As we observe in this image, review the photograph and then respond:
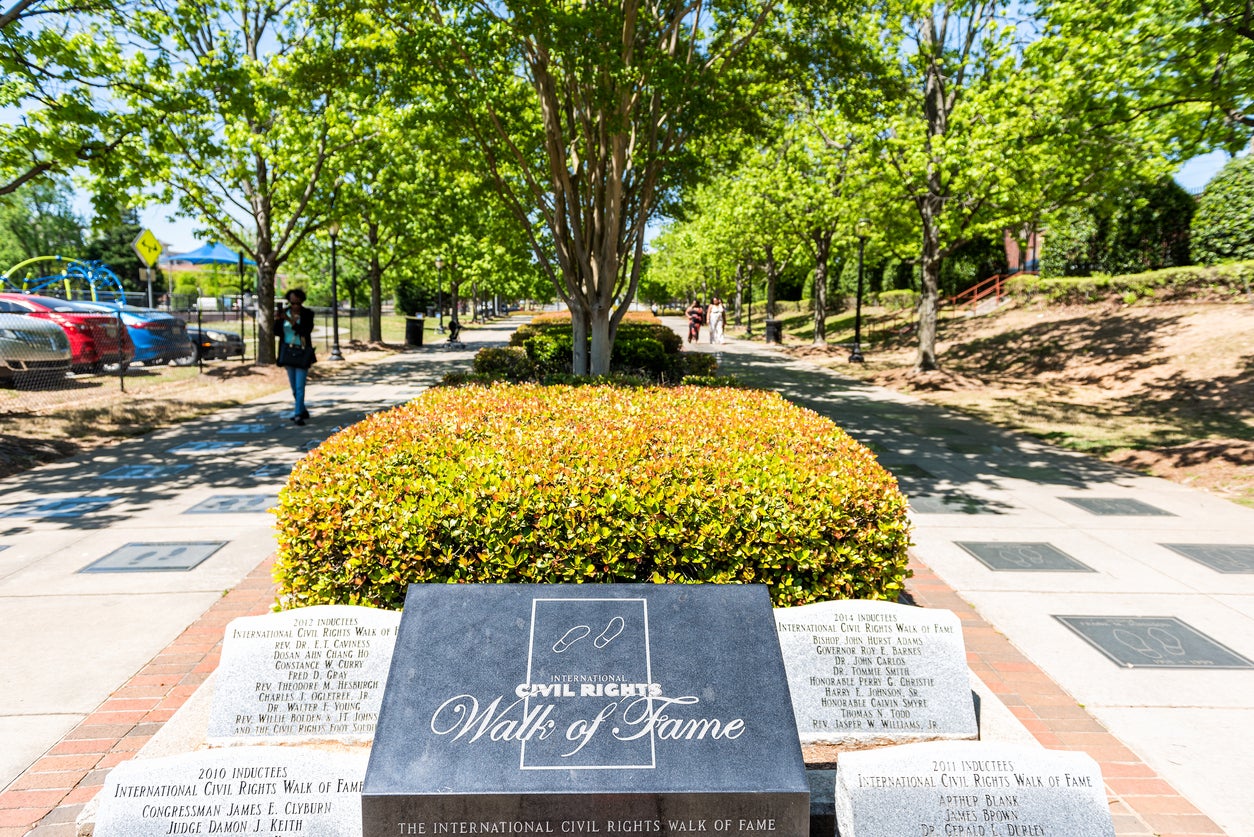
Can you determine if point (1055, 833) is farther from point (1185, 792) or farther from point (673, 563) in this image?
point (673, 563)

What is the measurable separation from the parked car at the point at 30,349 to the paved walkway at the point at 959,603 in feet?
19.7

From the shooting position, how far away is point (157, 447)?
11.0 m

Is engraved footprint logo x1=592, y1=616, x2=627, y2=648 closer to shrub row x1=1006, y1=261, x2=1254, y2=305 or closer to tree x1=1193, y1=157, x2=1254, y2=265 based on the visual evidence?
shrub row x1=1006, y1=261, x2=1254, y2=305

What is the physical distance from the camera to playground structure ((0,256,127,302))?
37500 mm

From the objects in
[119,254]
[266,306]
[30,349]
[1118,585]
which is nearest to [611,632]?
[1118,585]

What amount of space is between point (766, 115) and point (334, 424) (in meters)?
9.71

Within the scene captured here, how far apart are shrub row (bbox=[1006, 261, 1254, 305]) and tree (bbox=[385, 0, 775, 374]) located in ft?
53.2

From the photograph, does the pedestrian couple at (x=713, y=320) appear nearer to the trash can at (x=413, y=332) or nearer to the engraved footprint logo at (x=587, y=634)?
A: the trash can at (x=413, y=332)

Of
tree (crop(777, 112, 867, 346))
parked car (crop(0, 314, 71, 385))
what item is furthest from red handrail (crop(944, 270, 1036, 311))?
parked car (crop(0, 314, 71, 385))

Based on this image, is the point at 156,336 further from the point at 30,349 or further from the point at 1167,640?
the point at 1167,640

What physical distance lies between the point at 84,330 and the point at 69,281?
4065 centimetres

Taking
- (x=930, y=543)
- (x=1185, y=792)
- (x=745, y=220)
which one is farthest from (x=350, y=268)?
(x=1185, y=792)

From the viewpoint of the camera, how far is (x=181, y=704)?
4.05 metres

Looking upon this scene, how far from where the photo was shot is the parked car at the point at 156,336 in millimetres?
19938
